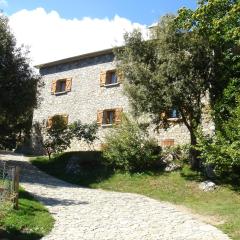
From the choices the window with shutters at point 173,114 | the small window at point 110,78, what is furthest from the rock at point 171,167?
the small window at point 110,78

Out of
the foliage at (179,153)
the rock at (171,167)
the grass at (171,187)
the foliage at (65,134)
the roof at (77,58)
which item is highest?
the roof at (77,58)

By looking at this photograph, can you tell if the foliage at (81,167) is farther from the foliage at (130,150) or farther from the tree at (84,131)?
the tree at (84,131)

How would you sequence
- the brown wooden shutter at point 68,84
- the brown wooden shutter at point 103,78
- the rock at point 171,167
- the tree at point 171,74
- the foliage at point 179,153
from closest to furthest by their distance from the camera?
the tree at point 171,74, the rock at point 171,167, the foliage at point 179,153, the brown wooden shutter at point 103,78, the brown wooden shutter at point 68,84

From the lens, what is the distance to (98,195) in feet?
61.0

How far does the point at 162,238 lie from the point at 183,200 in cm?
595

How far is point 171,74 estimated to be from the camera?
21156mm

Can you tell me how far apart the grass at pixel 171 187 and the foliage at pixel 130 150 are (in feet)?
2.07

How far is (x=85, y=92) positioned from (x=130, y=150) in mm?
9968

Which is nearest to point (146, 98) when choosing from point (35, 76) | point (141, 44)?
point (141, 44)

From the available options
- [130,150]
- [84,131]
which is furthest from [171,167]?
[84,131]

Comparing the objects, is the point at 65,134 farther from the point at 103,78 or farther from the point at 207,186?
the point at 207,186

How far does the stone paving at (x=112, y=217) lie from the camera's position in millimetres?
12859

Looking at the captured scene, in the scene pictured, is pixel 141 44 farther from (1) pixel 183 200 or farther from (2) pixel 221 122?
(1) pixel 183 200

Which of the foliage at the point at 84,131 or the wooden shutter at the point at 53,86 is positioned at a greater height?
the wooden shutter at the point at 53,86
